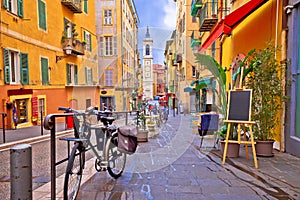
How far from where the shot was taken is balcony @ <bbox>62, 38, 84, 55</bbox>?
1459 centimetres

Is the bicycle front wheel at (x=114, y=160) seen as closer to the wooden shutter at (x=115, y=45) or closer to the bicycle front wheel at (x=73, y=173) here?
the bicycle front wheel at (x=73, y=173)

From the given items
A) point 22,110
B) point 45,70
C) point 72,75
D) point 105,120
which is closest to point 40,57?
point 45,70

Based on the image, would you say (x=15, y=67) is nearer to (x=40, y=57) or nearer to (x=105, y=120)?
(x=40, y=57)

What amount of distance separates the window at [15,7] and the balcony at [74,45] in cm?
413

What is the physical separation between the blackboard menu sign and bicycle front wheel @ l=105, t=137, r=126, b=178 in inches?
84.4

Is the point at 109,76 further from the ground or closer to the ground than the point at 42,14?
closer to the ground

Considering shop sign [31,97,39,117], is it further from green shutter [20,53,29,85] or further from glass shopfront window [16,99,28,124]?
green shutter [20,53,29,85]

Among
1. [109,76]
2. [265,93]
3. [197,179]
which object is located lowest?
[197,179]

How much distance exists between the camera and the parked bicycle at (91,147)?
283cm

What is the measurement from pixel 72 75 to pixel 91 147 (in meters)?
14.1

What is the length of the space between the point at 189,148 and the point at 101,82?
Result: 1812 cm

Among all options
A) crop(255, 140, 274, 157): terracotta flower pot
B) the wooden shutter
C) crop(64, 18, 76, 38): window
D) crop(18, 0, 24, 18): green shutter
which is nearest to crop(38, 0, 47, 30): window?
crop(18, 0, 24, 18): green shutter

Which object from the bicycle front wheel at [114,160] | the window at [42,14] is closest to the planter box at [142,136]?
the bicycle front wheel at [114,160]

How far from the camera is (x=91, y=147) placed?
3.28 metres
